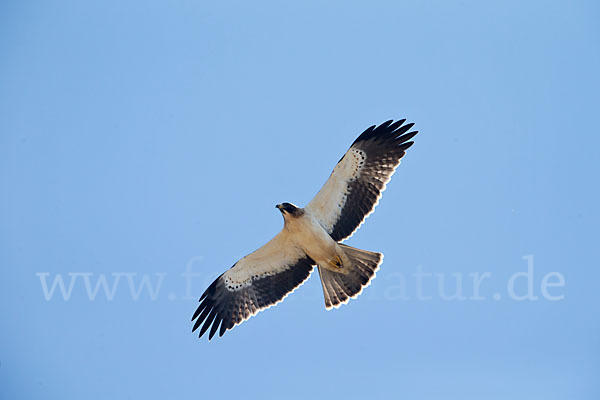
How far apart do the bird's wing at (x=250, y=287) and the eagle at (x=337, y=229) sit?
0.6 inches

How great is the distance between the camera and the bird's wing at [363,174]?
389 inches

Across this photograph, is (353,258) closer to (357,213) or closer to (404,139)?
(357,213)

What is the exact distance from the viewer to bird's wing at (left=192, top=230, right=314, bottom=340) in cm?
1026

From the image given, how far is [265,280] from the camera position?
10414 millimetres

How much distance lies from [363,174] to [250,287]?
2480 mm

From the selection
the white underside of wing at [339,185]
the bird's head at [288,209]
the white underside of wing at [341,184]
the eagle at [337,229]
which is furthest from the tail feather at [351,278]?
the bird's head at [288,209]

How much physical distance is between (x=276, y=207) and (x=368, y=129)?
5.83ft

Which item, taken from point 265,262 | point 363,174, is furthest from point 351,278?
point 363,174

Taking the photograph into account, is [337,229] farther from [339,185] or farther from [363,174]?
[363,174]

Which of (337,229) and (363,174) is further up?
(363,174)

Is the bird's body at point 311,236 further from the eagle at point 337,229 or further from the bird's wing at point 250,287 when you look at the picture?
the bird's wing at point 250,287

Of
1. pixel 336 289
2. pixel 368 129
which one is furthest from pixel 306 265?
pixel 368 129

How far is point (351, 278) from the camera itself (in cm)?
1004

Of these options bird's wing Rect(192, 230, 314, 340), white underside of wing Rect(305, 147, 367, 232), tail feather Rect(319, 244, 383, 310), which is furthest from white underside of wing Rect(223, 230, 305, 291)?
white underside of wing Rect(305, 147, 367, 232)
